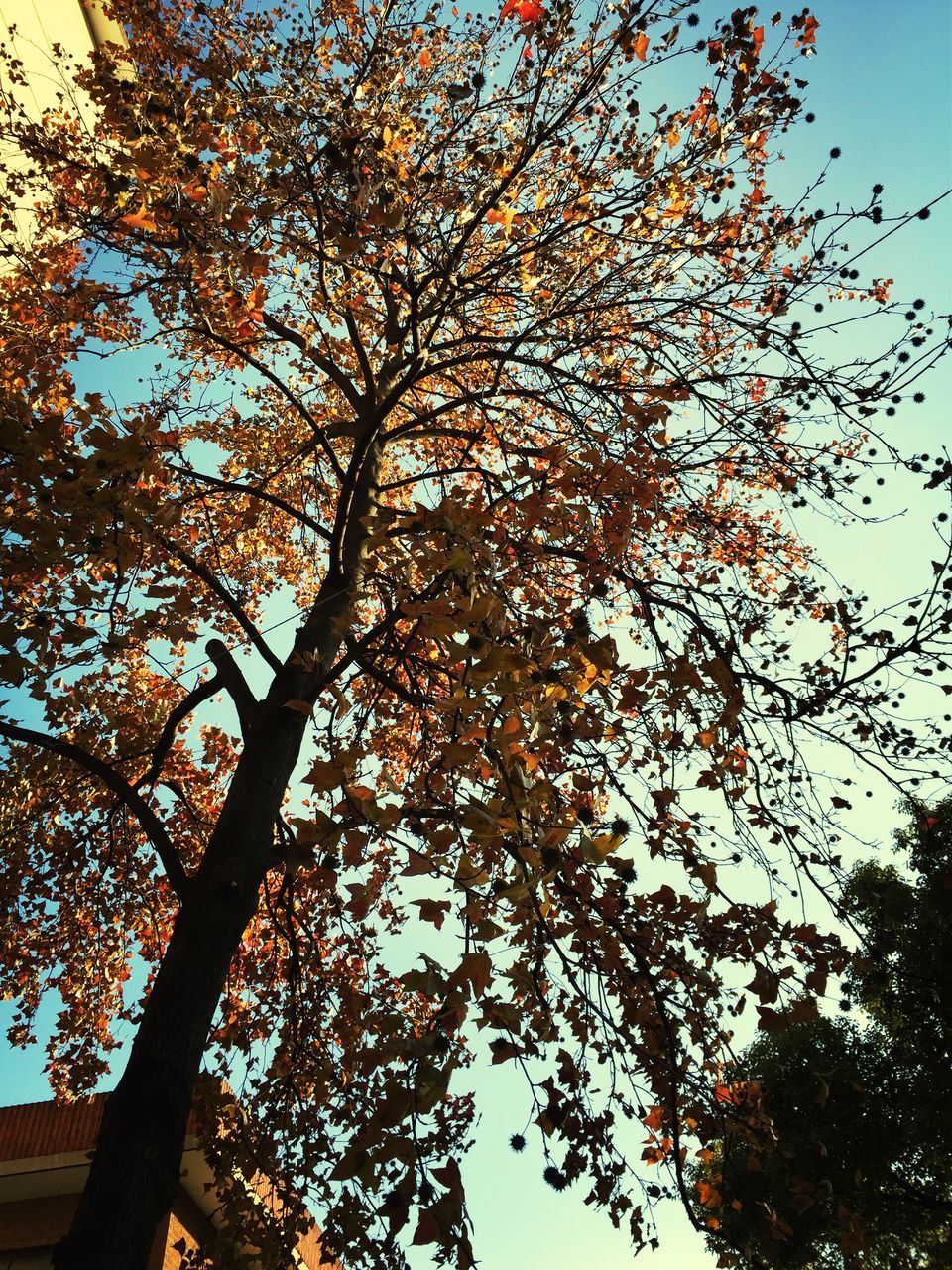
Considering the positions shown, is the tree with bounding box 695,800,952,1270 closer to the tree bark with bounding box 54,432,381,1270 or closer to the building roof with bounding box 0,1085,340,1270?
the building roof with bounding box 0,1085,340,1270

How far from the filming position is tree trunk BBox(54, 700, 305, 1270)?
127 inches

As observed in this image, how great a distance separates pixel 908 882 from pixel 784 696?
11.3 meters

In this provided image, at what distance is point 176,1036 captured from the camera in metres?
3.80

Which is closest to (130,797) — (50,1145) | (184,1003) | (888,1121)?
(184,1003)

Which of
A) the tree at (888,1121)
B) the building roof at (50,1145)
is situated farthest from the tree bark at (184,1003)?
the tree at (888,1121)

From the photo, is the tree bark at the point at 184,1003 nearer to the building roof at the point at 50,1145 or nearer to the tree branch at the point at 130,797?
the tree branch at the point at 130,797

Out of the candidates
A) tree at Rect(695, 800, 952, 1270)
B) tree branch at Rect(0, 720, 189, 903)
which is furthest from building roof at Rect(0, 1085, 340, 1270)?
tree at Rect(695, 800, 952, 1270)

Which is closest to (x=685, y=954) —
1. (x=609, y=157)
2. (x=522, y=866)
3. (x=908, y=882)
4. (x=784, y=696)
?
(x=784, y=696)

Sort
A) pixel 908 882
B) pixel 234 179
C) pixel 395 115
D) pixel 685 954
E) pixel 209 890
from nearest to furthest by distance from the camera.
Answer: pixel 209 890
pixel 685 954
pixel 234 179
pixel 395 115
pixel 908 882

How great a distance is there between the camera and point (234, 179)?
16.8 feet

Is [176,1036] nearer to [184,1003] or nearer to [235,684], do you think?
[184,1003]

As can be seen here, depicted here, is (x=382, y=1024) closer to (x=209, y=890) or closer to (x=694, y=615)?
(x=209, y=890)

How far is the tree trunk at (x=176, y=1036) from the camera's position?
324cm

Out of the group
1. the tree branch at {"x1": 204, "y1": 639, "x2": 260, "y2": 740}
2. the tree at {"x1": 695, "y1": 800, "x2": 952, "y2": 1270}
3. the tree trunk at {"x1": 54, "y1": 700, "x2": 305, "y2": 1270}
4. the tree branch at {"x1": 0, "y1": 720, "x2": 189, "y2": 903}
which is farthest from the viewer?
the tree at {"x1": 695, "y1": 800, "x2": 952, "y2": 1270}
